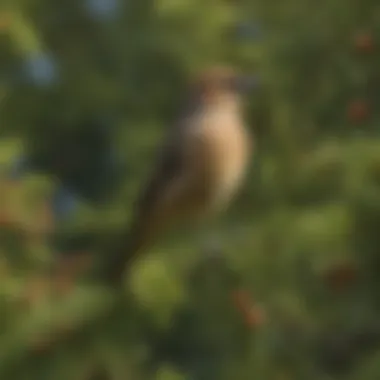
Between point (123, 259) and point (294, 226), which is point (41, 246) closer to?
point (123, 259)

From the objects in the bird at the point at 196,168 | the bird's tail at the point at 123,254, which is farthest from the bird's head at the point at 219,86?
the bird's tail at the point at 123,254

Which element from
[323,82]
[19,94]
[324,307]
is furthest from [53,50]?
[324,307]

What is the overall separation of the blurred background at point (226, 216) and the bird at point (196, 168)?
4cm

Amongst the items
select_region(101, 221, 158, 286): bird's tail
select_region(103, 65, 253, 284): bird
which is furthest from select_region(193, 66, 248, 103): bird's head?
select_region(101, 221, 158, 286): bird's tail

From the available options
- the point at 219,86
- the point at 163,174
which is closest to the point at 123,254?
the point at 163,174

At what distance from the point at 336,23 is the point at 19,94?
1.30ft

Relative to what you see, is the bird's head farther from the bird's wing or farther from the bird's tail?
the bird's tail

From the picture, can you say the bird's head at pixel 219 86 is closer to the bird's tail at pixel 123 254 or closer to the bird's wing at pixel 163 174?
the bird's wing at pixel 163 174

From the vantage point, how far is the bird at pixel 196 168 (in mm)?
1182

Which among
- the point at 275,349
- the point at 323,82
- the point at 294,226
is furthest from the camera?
the point at 323,82

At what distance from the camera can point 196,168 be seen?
1.20m

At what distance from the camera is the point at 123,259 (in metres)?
1.16

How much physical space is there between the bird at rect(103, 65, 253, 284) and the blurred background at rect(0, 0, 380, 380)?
0.04 m

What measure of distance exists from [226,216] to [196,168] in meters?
0.09
